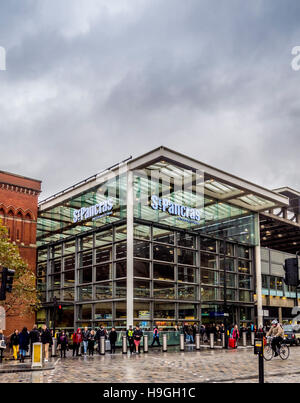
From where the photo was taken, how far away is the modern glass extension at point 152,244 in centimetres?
3881

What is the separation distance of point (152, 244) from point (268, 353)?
1801 cm

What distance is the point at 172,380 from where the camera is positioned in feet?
48.3

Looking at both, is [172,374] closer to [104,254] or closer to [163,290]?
[163,290]

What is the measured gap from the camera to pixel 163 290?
4003 centimetres

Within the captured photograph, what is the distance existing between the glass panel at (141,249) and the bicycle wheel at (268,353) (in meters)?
16.6

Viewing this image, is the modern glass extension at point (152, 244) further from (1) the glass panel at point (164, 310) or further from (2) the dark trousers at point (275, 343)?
(2) the dark trousers at point (275, 343)

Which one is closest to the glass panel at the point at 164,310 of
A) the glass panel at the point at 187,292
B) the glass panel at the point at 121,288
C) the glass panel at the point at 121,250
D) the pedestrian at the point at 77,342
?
the glass panel at the point at 187,292

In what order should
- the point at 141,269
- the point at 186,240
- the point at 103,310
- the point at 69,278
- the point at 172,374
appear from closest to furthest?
the point at 172,374 < the point at 141,269 < the point at 103,310 < the point at 186,240 < the point at 69,278

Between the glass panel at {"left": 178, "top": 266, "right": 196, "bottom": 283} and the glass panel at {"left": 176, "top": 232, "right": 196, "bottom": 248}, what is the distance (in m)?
1.94

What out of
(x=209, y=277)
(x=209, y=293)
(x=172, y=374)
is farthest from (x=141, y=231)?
(x=172, y=374)

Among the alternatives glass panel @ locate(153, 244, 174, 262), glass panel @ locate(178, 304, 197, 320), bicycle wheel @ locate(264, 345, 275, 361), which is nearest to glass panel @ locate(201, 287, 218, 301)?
glass panel @ locate(178, 304, 197, 320)

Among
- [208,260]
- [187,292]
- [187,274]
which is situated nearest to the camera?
[187,292]
